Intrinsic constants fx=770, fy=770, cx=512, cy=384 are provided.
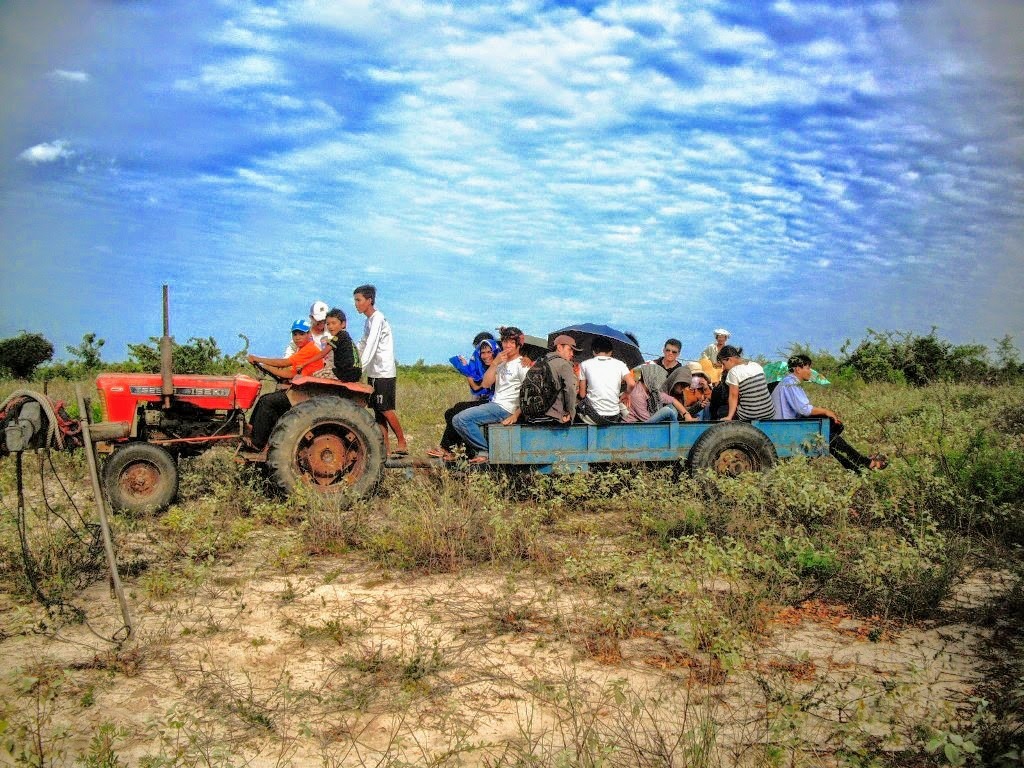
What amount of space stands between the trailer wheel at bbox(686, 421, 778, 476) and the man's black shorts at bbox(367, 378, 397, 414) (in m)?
3.31

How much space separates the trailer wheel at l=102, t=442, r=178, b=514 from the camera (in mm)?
7070

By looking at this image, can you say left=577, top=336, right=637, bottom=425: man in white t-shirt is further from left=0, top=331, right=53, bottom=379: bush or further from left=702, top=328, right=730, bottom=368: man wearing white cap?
left=0, top=331, right=53, bottom=379: bush

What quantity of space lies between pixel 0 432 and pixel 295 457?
299 centimetres

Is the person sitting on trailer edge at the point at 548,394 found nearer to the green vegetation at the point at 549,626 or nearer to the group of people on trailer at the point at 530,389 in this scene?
the group of people on trailer at the point at 530,389

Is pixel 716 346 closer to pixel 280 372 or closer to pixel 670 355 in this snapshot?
pixel 670 355

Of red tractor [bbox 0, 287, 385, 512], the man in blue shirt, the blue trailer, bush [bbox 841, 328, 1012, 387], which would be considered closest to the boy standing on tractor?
red tractor [bbox 0, 287, 385, 512]

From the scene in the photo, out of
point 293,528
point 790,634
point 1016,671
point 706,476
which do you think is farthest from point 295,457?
point 1016,671

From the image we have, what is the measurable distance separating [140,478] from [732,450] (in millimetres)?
5744

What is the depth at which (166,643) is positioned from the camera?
14.4ft

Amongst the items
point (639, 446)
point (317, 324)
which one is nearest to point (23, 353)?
point (317, 324)

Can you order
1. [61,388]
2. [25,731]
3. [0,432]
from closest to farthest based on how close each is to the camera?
[25,731] → [0,432] → [61,388]

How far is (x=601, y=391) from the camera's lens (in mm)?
8117

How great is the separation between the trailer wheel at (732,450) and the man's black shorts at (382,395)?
3310 mm

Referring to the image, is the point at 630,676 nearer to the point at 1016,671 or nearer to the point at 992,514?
the point at 1016,671
